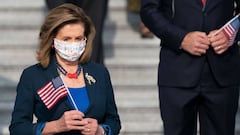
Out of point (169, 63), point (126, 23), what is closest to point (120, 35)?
point (126, 23)

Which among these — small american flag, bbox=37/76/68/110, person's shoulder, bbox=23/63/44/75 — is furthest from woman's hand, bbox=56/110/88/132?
person's shoulder, bbox=23/63/44/75

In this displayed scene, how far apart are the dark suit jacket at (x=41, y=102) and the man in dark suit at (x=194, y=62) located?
0.75 metres

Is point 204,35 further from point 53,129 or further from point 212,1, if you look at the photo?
point 53,129

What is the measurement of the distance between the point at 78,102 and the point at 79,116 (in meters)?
0.20

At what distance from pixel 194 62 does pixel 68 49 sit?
104 cm

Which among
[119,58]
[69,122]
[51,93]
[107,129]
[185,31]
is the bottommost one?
[119,58]

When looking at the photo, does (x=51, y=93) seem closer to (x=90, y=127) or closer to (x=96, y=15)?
(x=90, y=127)

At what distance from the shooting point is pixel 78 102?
3.67m

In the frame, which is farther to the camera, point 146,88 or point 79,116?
point 146,88

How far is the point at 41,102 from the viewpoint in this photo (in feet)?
12.0

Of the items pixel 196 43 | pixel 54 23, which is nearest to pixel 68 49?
pixel 54 23

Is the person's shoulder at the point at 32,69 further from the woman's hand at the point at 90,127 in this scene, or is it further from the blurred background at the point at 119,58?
the blurred background at the point at 119,58

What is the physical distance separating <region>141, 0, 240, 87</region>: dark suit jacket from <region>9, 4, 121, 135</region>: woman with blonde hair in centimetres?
74

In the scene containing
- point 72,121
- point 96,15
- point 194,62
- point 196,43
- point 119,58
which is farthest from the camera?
point 119,58
